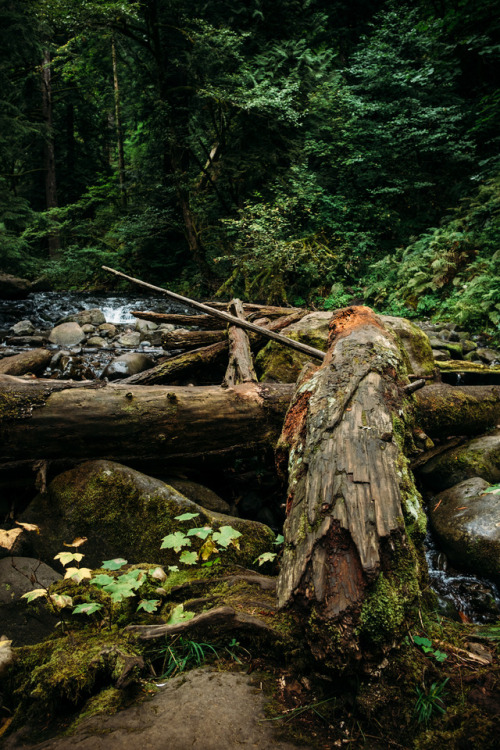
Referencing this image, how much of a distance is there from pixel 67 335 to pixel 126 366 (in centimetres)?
338

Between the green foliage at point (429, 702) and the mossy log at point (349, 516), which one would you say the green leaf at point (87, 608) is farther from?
the green foliage at point (429, 702)

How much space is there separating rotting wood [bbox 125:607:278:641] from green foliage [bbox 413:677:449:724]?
60 cm

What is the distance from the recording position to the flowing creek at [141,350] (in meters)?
3.08

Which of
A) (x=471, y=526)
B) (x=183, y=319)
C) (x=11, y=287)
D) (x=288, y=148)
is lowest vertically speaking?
(x=471, y=526)

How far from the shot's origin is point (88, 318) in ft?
34.5

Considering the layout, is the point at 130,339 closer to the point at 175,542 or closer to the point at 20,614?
the point at 20,614

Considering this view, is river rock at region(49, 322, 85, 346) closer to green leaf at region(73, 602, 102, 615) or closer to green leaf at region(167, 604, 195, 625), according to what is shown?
green leaf at region(73, 602, 102, 615)

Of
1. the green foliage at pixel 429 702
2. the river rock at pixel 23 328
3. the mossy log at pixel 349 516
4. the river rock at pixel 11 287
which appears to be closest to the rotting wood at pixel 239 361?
the mossy log at pixel 349 516

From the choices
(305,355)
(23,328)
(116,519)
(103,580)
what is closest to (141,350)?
(23,328)

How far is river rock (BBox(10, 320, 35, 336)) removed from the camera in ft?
30.4

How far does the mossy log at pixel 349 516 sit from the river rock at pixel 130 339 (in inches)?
277

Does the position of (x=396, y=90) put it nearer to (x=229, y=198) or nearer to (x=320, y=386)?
(x=229, y=198)

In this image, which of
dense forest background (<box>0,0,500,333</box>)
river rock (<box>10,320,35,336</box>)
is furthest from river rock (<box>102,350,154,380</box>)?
dense forest background (<box>0,0,500,333</box>)

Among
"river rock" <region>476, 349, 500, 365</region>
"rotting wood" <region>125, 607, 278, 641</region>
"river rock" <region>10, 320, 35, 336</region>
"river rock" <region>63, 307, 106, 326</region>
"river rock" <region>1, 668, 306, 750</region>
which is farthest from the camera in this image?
"river rock" <region>63, 307, 106, 326</region>
